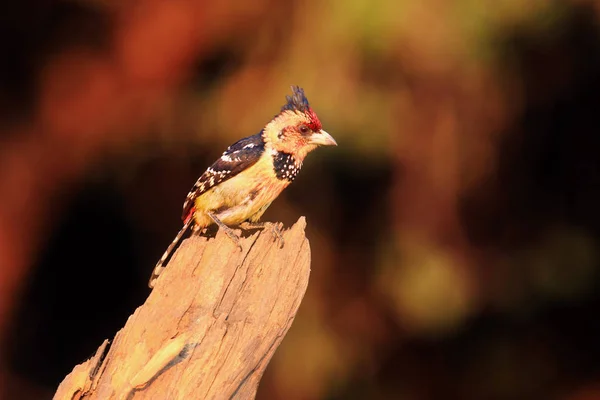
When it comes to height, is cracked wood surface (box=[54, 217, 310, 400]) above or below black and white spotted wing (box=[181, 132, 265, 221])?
below

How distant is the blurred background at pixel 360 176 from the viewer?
6.99m

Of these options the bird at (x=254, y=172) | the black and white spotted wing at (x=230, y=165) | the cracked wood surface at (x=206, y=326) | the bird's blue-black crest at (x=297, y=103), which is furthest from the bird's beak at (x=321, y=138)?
the cracked wood surface at (x=206, y=326)

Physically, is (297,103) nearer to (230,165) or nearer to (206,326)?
(230,165)

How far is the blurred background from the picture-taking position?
6988 mm

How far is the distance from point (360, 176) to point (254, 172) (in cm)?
317

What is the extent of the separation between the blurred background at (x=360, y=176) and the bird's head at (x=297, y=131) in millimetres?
2122

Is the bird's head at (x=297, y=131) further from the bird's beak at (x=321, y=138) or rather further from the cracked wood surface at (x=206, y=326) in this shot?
the cracked wood surface at (x=206, y=326)

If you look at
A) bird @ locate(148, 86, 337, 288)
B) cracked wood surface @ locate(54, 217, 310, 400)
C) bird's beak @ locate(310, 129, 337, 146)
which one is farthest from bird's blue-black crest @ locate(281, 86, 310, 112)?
cracked wood surface @ locate(54, 217, 310, 400)

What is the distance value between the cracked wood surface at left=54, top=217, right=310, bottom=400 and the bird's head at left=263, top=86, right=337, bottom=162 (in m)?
0.95

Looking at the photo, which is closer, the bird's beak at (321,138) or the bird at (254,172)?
the bird at (254,172)

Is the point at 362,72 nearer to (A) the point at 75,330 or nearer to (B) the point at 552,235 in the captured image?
(B) the point at 552,235

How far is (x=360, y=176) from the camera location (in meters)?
7.57

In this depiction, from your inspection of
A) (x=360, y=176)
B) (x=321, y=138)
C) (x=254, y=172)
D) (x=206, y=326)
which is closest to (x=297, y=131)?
(x=321, y=138)

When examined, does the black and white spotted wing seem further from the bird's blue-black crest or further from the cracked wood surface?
the cracked wood surface
